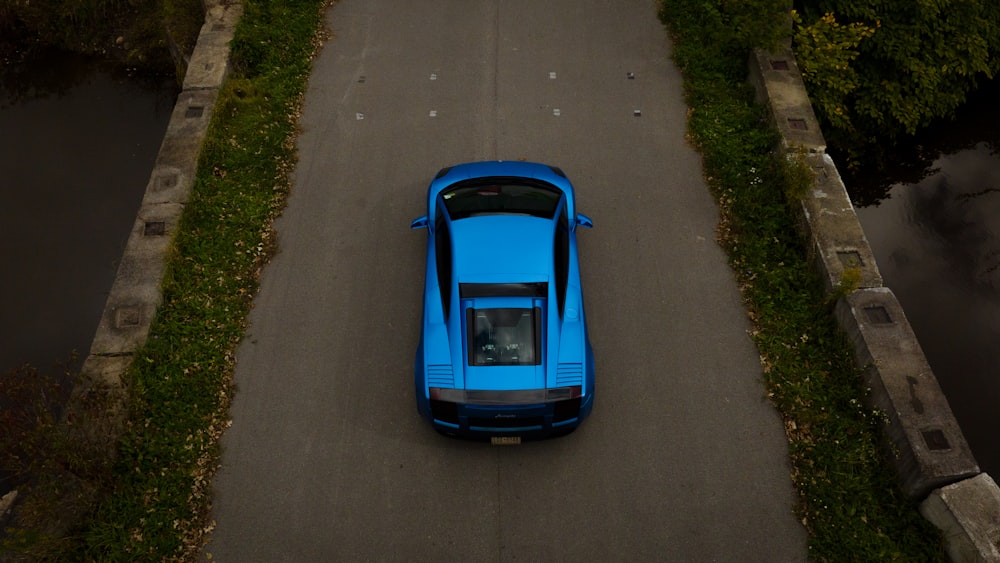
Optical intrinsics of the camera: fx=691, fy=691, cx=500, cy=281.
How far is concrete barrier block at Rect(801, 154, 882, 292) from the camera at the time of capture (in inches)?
337

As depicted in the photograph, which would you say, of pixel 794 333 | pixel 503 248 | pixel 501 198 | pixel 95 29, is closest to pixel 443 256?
pixel 503 248

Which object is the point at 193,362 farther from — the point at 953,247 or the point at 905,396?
the point at 953,247

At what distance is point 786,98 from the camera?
10422mm

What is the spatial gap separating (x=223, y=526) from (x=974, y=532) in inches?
291

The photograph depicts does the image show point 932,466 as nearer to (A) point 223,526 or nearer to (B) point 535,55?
(A) point 223,526

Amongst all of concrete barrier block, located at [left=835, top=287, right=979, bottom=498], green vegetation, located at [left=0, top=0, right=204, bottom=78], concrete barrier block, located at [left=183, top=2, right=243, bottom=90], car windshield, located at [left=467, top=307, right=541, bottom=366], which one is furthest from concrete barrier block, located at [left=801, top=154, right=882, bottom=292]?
green vegetation, located at [left=0, top=0, right=204, bottom=78]

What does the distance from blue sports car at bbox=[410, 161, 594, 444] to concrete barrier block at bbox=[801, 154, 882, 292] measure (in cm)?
330

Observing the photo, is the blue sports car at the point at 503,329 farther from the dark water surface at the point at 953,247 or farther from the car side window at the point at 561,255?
the dark water surface at the point at 953,247

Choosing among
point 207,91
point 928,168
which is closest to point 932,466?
point 928,168

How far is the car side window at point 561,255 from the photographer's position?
7.61 metres

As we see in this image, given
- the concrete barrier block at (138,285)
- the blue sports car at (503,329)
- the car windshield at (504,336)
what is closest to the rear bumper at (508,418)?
the blue sports car at (503,329)

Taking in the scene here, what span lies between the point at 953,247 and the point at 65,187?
13895 mm

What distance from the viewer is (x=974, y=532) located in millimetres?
6539

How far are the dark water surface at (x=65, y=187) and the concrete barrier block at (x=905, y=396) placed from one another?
9787 millimetres
